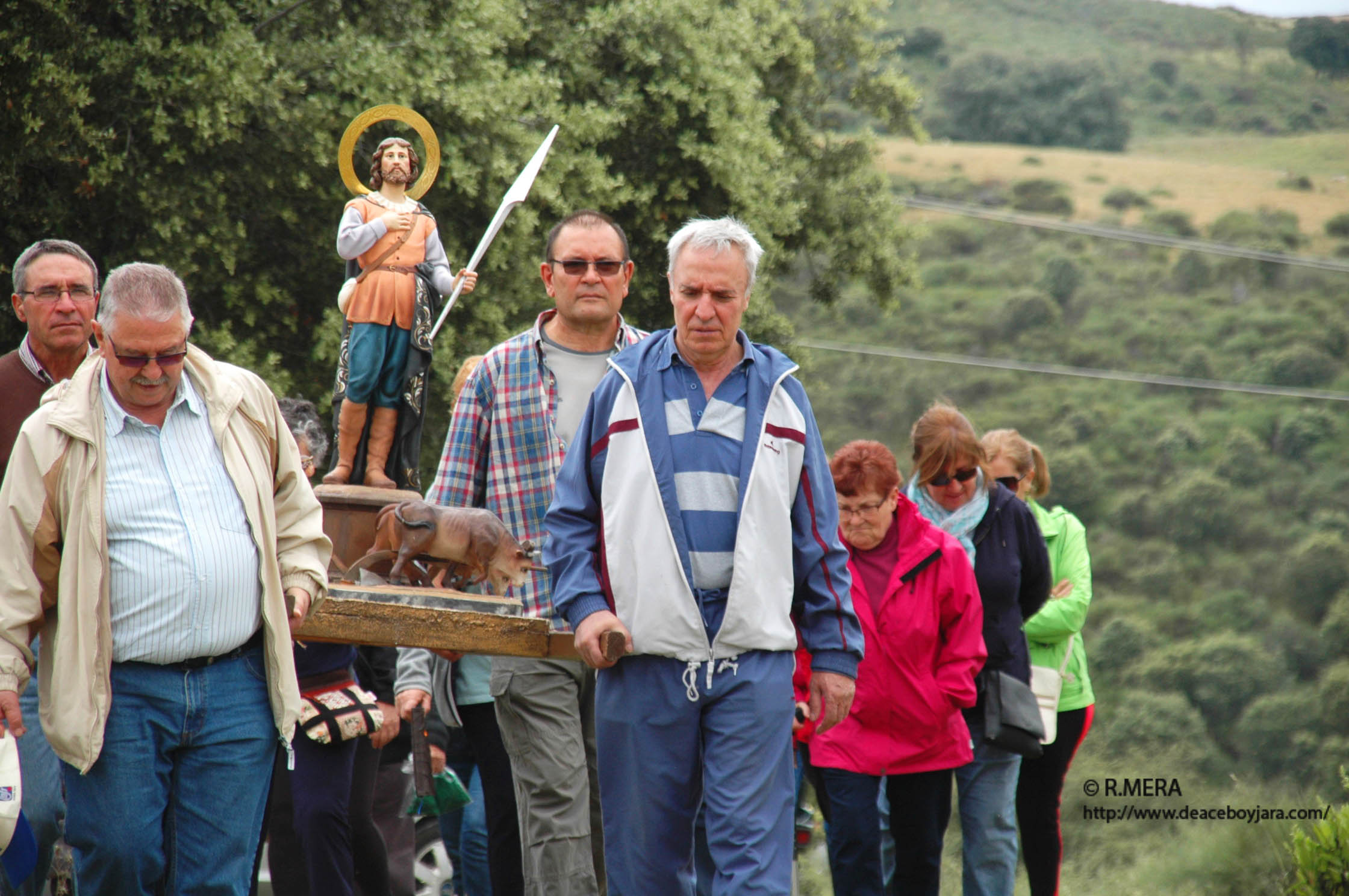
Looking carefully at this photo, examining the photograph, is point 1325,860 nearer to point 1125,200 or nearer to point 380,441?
point 380,441

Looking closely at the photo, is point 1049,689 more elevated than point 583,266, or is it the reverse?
point 583,266

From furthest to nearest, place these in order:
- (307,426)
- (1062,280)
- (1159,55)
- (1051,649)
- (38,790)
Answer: (1159,55) < (1062,280) < (1051,649) < (307,426) < (38,790)

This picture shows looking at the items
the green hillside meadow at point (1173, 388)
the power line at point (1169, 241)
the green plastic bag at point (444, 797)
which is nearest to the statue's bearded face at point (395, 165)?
the green plastic bag at point (444, 797)

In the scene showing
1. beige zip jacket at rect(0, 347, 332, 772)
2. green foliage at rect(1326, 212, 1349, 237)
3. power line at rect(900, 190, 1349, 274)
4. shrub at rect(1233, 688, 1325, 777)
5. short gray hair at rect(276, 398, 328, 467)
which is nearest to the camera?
beige zip jacket at rect(0, 347, 332, 772)

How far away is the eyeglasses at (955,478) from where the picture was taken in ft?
21.7

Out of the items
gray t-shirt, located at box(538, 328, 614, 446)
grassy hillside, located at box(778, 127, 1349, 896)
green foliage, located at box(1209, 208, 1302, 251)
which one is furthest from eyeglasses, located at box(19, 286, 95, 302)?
green foliage, located at box(1209, 208, 1302, 251)

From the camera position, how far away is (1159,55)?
62.3 m

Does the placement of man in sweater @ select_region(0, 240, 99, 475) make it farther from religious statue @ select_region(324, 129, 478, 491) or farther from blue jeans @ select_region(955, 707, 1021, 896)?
blue jeans @ select_region(955, 707, 1021, 896)

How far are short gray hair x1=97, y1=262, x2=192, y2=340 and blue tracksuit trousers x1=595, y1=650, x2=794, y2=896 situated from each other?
1552mm

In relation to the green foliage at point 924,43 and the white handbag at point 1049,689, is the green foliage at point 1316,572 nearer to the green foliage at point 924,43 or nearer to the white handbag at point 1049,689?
the green foliage at point 924,43

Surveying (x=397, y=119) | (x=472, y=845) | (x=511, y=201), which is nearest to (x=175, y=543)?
(x=511, y=201)

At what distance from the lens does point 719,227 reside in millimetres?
4523

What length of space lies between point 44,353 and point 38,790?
1.41 m

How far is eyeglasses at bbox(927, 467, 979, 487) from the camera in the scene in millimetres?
6629
